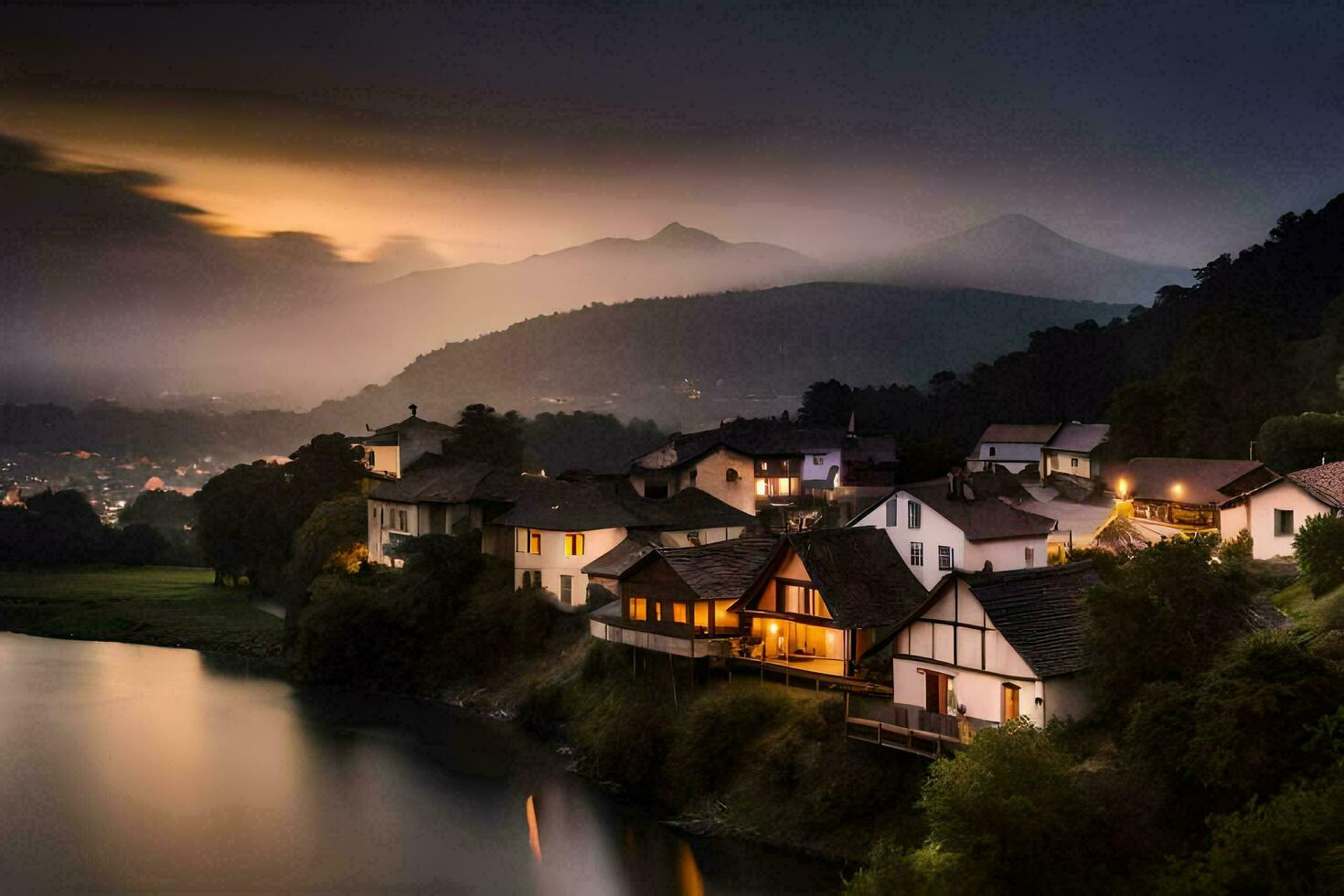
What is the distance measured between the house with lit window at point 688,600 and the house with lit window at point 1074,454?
33.9 metres

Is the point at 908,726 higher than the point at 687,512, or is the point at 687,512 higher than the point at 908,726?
the point at 687,512

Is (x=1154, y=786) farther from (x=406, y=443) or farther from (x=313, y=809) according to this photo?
(x=406, y=443)

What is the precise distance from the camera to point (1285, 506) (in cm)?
3700

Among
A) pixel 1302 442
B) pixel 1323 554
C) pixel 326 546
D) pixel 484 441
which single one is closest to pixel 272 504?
pixel 326 546

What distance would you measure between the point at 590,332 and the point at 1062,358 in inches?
2289

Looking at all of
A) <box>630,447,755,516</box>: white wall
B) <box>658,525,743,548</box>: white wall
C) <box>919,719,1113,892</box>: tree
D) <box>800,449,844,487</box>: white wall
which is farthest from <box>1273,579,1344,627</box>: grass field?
<box>800,449,844,487</box>: white wall

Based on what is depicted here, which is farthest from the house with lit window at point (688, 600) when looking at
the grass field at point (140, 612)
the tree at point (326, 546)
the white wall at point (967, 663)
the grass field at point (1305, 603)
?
the grass field at point (140, 612)

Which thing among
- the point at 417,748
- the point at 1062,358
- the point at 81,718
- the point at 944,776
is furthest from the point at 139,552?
the point at 944,776

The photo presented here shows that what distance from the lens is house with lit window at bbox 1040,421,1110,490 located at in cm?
6981

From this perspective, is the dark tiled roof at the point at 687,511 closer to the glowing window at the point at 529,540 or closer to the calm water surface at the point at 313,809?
the glowing window at the point at 529,540

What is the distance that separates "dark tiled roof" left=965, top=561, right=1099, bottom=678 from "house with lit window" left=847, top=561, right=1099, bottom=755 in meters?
0.02

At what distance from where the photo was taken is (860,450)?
213 feet

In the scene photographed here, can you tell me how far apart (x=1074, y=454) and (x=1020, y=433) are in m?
7.63

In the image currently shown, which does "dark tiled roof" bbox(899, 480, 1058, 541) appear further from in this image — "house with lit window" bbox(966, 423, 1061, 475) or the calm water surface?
"house with lit window" bbox(966, 423, 1061, 475)
